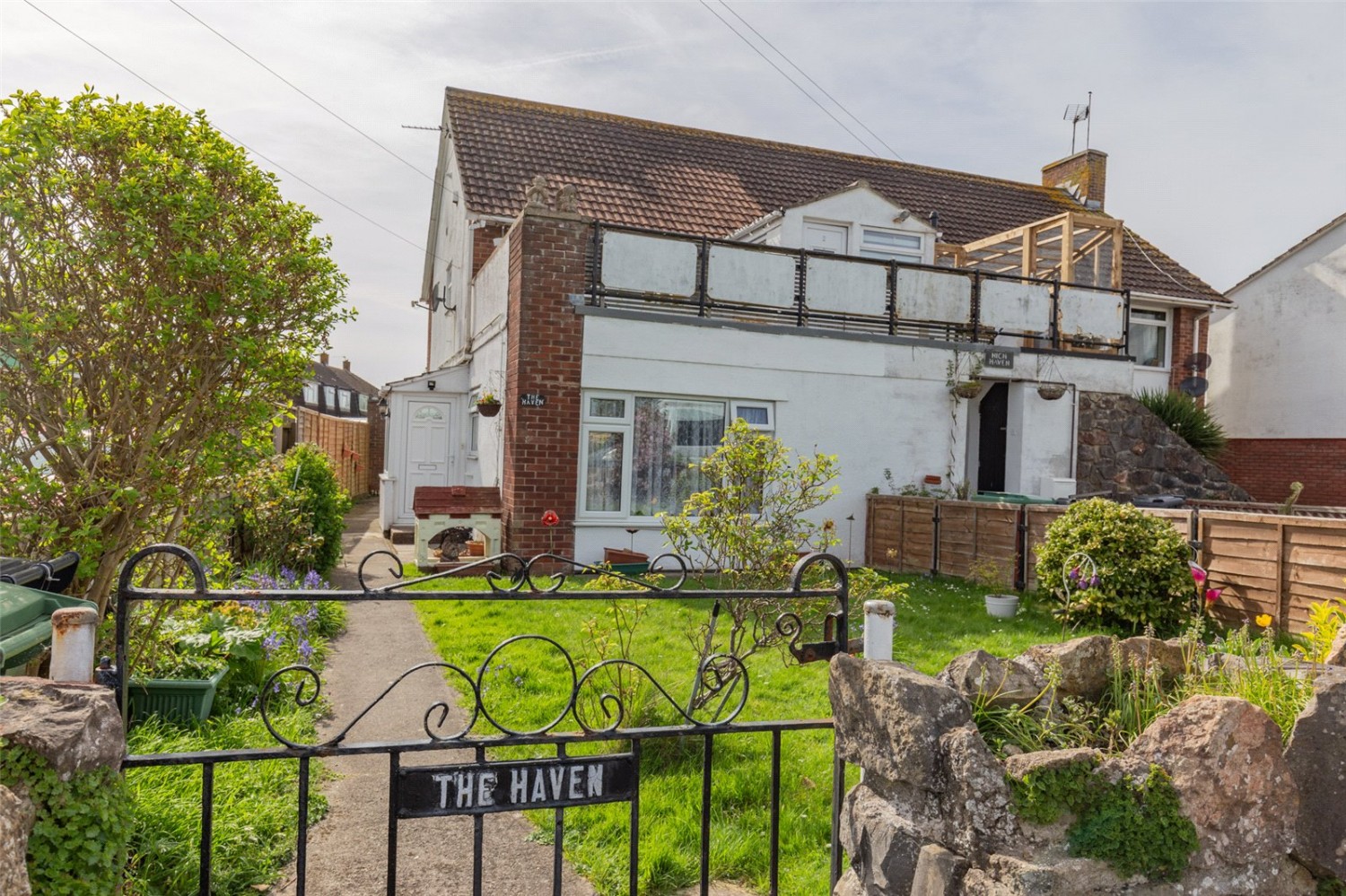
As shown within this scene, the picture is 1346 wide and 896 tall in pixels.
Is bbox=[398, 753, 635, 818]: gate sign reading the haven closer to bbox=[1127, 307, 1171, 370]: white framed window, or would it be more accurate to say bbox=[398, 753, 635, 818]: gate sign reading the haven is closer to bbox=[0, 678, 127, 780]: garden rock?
bbox=[0, 678, 127, 780]: garden rock

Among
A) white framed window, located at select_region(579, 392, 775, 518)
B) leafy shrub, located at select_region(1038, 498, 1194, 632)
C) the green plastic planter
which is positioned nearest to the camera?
the green plastic planter

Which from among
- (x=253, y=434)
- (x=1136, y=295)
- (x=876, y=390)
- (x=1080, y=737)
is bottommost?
(x=1080, y=737)

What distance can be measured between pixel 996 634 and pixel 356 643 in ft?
18.8

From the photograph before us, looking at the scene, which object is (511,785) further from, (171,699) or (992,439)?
(992,439)

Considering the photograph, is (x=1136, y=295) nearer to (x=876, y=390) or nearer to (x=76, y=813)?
(x=876, y=390)

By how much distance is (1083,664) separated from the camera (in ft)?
9.32

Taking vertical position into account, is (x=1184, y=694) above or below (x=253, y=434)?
below

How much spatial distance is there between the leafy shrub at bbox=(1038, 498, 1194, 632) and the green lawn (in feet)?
1.53

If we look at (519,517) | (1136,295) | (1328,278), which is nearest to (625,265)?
(519,517)

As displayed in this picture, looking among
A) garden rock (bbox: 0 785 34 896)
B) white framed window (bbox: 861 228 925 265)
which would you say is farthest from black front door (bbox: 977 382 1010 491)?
garden rock (bbox: 0 785 34 896)

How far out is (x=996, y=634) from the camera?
7.95 m

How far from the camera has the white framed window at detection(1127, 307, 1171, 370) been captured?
18781 millimetres

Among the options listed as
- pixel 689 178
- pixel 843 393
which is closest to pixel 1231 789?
pixel 843 393

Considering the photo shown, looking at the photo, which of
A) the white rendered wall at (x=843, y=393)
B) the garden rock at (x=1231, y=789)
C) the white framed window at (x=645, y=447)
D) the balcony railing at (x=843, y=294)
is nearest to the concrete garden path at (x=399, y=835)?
the garden rock at (x=1231, y=789)
